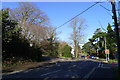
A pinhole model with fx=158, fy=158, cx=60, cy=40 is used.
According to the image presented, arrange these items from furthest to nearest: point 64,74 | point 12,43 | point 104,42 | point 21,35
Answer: point 104,42
point 21,35
point 12,43
point 64,74

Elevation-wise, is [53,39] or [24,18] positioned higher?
[24,18]

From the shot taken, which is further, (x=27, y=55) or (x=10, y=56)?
(x=27, y=55)

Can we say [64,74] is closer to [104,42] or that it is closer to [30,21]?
[30,21]

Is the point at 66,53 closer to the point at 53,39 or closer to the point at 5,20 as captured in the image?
the point at 53,39

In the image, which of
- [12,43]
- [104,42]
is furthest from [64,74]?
[104,42]

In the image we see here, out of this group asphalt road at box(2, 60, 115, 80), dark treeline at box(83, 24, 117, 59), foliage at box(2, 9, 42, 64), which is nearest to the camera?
asphalt road at box(2, 60, 115, 80)

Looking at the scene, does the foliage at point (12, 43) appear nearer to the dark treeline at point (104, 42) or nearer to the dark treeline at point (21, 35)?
the dark treeline at point (21, 35)

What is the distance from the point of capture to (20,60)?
24.7 metres

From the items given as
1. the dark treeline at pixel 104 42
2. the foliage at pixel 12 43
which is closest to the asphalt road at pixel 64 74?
the foliage at pixel 12 43

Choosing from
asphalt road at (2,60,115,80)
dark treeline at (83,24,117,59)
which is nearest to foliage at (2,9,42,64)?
asphalt road at (2,60,115,80)

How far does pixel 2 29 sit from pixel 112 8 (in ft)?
45.2

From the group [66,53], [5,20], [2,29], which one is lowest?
[66,53]

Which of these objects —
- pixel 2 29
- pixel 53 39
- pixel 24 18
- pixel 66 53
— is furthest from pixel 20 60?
pixel 66 53

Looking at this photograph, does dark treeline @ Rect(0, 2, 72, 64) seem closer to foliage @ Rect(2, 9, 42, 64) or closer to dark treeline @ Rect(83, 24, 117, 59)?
foliage @ Rect(2, 9, 42, 64)
